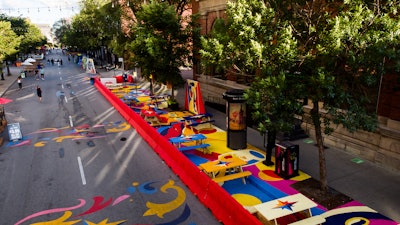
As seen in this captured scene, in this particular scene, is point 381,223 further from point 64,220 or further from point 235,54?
point 64,220

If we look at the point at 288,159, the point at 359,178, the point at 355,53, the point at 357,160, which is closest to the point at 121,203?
the point at 288,159

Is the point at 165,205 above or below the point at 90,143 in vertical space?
below

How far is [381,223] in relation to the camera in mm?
8125

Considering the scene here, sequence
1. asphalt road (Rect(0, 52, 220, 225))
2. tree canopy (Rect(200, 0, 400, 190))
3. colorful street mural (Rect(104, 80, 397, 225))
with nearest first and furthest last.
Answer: tree canopy (Rect(200, 0, 400, 190)), colorful street mural (Rect(104, 80, 397, 225)), asphalt road (Rect(0, 52, 220, 225))

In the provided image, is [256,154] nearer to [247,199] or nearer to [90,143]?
[247,199]

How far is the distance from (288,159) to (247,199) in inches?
90.9

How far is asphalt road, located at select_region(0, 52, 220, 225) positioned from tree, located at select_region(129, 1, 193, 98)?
4.85 meters

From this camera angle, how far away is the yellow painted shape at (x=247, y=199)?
9.27 m

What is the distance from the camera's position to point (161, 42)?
797 inches

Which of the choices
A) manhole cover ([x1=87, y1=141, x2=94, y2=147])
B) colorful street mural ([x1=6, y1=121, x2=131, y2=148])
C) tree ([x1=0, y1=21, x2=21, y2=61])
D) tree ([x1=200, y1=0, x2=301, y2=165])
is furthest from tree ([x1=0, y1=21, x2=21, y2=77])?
tree ([x1=200, y1=0, x2=301, y2=165])

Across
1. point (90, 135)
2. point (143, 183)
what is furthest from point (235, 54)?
point (90, 135)

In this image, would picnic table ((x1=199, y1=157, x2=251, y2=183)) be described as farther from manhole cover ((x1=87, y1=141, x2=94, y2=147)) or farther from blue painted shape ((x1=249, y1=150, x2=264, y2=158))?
manhole cover ((x1=87, y1=141, x2=94, y2=147))

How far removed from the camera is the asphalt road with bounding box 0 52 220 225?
8789 mm

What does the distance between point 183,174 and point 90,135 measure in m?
8.08
